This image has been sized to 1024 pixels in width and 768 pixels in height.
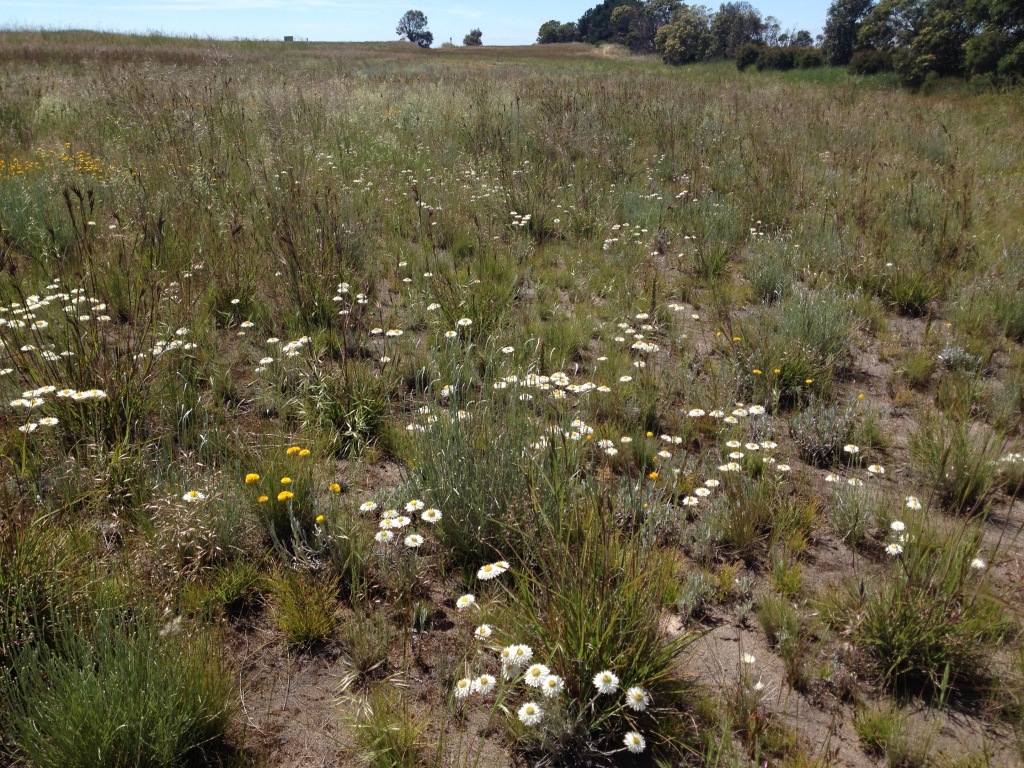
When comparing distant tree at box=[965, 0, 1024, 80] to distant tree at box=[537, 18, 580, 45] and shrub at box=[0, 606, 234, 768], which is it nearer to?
shrub at box=[0, 606, 234, 768]

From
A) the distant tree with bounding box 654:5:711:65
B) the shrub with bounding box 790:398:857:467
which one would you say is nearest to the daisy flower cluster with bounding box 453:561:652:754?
the shrub with bounding box 790:398:857:467

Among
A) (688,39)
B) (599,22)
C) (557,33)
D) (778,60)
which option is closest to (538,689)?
(778,60)

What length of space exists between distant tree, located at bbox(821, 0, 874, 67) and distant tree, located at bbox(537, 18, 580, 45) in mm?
71875

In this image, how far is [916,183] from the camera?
802 centimetres

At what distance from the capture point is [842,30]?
39.7 metres

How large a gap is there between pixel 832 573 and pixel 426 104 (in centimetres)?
1070

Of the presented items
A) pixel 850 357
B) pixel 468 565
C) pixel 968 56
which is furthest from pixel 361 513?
pixel 968 56

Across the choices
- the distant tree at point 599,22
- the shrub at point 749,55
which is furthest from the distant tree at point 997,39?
the distant tree at point 599,22

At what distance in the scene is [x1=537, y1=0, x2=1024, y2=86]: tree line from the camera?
2059 cm

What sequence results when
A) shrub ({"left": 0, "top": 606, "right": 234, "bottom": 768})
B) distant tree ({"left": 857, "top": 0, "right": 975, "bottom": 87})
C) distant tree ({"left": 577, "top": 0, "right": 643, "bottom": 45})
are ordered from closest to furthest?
shrub ({"left": 0, "top": 606, "right": 234, "bottom": 768})
distant tree ({"left": 857, "top": 0, "right": 975, "bottom": 87})
distant tree ({"left": 577, "top": 0, "right": 643, "bottom": 45})

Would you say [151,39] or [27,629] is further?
[151,39]

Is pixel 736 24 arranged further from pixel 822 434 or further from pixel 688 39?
pixel 822 434

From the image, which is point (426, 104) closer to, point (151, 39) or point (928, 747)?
point (928, 747)

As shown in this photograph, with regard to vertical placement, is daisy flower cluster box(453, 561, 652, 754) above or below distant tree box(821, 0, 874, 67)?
below
